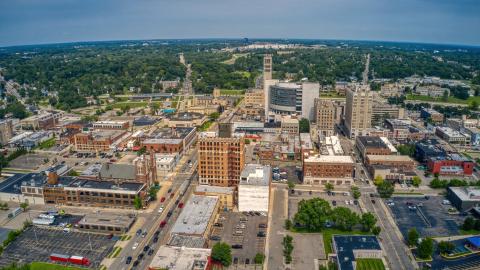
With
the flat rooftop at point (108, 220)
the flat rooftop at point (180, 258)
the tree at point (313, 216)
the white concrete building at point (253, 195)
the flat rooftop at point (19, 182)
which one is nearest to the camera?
the flat rooftop at point (180, 258)

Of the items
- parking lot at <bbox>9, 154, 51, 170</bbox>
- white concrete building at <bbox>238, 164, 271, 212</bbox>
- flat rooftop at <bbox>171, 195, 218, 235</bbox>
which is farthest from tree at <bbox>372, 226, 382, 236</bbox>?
parking lot at <bbox>9, 154, 51, 170</bbox>

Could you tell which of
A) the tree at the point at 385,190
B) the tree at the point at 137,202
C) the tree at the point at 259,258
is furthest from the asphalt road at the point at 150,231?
the tree at the point at 385,190

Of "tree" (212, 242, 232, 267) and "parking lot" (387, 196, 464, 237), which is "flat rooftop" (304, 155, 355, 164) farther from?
"tree" (212, 242, 232, 267)

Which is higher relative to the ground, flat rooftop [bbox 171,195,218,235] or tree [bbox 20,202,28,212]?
flat rooftop [bbox 171,195,218,235]

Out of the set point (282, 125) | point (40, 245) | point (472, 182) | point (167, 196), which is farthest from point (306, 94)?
point (40, 245)

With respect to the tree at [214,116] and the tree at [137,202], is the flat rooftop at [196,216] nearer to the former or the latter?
the tree at [137,202]

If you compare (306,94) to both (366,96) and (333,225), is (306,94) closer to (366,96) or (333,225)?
(366,96)
